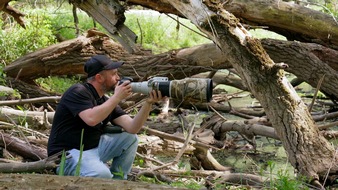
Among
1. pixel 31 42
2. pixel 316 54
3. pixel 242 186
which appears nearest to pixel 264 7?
pixel 316 54

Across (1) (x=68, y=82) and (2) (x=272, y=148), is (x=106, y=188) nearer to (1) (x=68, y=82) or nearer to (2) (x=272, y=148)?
(2) (x=272, y=148)

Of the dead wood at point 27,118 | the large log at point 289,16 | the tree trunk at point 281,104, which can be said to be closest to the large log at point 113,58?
the large log at point 289,16

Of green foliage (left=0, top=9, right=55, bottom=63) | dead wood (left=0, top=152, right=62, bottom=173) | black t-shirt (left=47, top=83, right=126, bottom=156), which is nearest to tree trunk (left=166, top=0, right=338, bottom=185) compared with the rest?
black t-shirt (left=47, top=83, right=126, bottom=156)

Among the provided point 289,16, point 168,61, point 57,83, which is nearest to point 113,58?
point 168,61

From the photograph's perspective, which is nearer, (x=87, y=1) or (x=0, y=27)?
(x=87, y=1)

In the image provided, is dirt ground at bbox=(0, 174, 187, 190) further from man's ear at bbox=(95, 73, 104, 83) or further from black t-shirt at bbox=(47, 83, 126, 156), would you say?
man's ear at bbox=(95, 73, 104, 83)

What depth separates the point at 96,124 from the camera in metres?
3.86

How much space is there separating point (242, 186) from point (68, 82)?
15.3 ft

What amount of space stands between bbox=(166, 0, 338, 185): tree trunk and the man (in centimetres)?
96

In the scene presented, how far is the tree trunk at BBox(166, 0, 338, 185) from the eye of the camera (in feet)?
14.4

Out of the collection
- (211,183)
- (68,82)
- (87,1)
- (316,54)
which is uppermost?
(87,1)

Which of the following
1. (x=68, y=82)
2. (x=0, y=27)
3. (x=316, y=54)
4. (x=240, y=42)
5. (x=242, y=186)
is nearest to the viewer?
(x=242, y=186)

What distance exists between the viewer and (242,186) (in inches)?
163

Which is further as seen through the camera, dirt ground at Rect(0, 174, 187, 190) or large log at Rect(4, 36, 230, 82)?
large log at Rect(4, 36, 230, 82)
